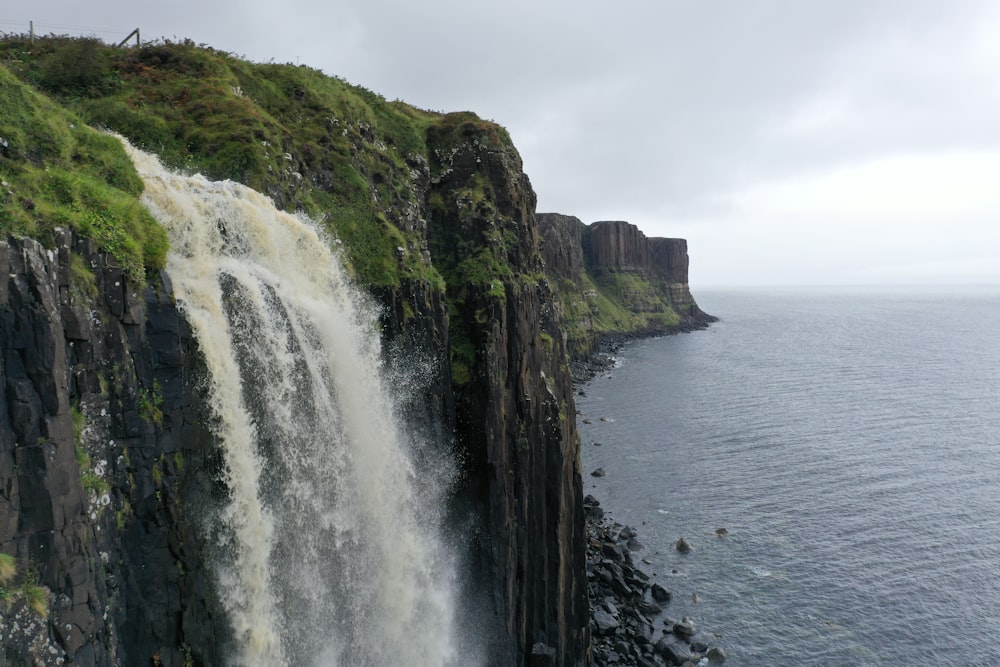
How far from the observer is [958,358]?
140 meters

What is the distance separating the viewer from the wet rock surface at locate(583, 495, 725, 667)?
128 ft

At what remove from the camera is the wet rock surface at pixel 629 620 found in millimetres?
39125

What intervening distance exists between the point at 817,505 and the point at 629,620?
84.8ft

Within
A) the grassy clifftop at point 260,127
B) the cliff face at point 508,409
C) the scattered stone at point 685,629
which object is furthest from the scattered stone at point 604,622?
the grassy clifftop at point 260,127

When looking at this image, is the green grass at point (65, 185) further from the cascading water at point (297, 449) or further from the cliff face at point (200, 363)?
the cascading water at point (297, 449)

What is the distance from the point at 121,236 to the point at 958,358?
171 m

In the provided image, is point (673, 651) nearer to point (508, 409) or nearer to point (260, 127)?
point (508, 409)

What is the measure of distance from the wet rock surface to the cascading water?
14925 millimetres

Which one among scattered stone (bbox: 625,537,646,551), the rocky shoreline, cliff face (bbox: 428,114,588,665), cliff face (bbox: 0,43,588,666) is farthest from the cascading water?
the rocky shoreline

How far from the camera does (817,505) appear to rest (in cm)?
5716

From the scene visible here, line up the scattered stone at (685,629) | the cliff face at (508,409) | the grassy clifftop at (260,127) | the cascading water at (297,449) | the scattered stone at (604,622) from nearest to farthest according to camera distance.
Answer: the cascading water at (297,449) < the grassy clifftop at (260,127) < the cliff face at (508,409) < the scattered stone at (685,629) < the scattered stone at (604,622)

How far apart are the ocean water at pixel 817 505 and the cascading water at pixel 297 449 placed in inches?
971

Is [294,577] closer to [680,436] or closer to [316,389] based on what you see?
[316,389]

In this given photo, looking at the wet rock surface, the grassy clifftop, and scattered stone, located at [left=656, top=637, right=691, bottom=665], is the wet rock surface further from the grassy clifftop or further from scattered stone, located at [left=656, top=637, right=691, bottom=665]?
the grassy clifftop
